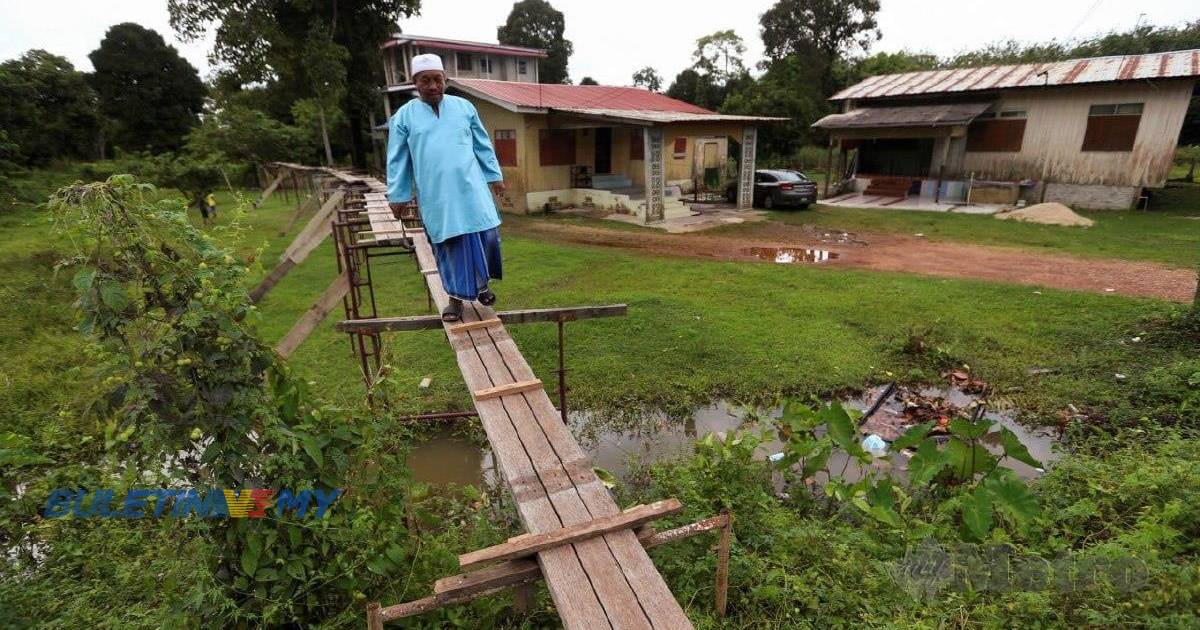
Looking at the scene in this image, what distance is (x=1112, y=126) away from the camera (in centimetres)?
1535

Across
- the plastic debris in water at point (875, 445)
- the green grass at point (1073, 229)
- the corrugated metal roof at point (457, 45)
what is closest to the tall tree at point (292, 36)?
the corrugated metal roof at point (457, 45)

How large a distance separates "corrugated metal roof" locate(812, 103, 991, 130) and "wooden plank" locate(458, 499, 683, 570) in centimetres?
1846

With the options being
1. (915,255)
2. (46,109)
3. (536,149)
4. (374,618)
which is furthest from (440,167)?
(46,109)

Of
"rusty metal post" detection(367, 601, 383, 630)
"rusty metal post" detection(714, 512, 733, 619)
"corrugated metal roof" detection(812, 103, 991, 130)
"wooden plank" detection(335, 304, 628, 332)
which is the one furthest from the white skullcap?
"corrugated metal roof" detection(812, 103, 991, 130)

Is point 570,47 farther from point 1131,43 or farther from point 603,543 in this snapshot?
point 603,543

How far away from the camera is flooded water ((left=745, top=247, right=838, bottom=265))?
11.0 meters

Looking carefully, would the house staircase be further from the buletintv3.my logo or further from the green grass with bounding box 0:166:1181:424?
the buletintv3.my logo

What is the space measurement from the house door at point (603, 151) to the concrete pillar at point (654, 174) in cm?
414

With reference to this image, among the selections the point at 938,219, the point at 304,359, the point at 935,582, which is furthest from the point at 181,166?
the point at 938,219

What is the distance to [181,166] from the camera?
14172 mm

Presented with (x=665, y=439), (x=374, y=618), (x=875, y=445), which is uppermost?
(x=374, y=618)

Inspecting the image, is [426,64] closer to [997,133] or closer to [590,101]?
[590,101]

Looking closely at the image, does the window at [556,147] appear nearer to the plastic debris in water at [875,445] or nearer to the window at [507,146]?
the window at [507,146]

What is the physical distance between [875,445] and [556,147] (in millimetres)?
14982
